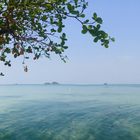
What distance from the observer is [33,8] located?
7.69 metres

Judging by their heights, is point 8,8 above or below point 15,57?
above

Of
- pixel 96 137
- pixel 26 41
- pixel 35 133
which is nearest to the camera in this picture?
pixel 26 41

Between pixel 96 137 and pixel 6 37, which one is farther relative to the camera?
pixel 96 137

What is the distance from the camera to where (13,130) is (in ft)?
109

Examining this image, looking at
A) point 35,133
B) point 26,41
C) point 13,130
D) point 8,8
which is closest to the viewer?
point 8,8

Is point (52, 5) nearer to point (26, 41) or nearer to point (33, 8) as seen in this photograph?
point (33, 8)

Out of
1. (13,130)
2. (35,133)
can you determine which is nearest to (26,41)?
(35,133)

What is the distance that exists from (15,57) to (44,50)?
0.83 meters

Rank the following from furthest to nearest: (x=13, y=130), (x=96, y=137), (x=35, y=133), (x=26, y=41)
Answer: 1. (x=13, y=130)
2. (x=35, y=133)
3. (x=96, y=137)
4. (x=26, y=41)

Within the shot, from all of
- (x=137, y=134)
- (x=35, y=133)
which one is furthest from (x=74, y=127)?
(x=137, y=134)

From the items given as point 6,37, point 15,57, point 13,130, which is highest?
point 6,37

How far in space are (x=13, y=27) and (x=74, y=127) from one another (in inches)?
1119

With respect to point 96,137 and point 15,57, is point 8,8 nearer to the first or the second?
point 15,57

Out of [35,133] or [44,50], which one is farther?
[35,133]
